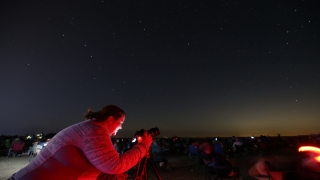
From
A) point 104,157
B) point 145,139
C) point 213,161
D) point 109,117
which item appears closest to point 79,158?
point 104,157

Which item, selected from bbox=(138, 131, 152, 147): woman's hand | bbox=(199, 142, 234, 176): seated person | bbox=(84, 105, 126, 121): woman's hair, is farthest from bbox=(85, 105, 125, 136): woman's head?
bbox=(199, 142, 234, 176): seated person

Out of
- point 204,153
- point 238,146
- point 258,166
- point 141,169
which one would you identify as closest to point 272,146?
point 238,146

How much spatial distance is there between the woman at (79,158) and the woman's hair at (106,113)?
0.14 meters

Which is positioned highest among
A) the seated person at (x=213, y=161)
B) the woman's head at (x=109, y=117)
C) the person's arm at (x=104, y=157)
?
the woman's head at (x=109, y=117)

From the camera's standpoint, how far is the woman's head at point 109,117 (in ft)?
5.77

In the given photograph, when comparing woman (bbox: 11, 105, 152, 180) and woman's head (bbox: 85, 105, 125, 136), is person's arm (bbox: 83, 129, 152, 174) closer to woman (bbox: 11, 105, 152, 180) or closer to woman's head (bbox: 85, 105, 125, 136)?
woman (bbox: 11, 105, 152, 180)

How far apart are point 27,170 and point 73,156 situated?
17.5 inches

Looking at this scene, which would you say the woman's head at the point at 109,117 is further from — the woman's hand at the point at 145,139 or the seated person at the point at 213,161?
the seated person at the point at 213,161

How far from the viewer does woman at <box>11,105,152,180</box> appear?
1484 mm

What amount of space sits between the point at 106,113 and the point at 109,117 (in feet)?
0.17

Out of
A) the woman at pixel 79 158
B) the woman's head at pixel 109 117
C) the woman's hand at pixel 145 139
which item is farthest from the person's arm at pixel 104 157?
the woman's hand at pixel 145 139

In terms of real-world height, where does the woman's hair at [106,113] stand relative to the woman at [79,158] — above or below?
above

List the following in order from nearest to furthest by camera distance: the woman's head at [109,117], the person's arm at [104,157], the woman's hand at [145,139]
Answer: the person's arm at [104,157]
the woman's head at [109,117]
the woman's hand at [145,139]

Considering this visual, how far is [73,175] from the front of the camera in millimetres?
1512
